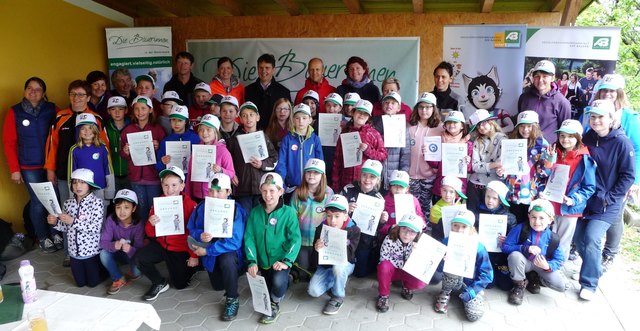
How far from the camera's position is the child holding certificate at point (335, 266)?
4.01 metres

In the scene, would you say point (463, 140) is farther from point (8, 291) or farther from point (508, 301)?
point (8, 291)

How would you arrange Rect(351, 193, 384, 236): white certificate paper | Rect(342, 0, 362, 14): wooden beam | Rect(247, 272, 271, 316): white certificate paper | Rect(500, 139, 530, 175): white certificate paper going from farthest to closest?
Rect(342, 0, 362, 14): wooden beam, Rect(500, 139, 530, 175): white certificate paper, Rect(351, 193, 384, 236): white certificate paper, Rect(247, 272, 271, 316): white certificate paper

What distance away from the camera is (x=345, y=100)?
535 cm

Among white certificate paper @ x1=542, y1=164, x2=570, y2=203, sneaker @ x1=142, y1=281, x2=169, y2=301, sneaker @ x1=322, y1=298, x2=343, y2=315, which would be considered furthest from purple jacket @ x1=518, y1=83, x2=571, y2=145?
sneaker @ x1=142, y1=281, x2=169, y2=301

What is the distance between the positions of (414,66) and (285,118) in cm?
341

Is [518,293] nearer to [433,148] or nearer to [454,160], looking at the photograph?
[454,160]

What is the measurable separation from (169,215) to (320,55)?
15.0 feet

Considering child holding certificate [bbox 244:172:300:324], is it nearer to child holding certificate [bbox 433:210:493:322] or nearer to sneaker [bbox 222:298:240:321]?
sneaker [bbox 222:298:240:321]

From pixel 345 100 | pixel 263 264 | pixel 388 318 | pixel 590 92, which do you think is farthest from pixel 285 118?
pixel 590 92

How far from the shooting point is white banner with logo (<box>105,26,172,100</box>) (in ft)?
24.7

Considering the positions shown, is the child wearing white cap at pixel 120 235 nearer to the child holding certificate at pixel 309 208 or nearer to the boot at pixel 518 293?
the child holding certificate at pixel 309 208

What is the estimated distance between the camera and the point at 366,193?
4.54 metres

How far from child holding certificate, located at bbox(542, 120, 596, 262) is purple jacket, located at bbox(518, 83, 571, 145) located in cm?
80

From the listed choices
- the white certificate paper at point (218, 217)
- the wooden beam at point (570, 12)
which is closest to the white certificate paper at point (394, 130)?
the white certificate paper at point (218, 217)
